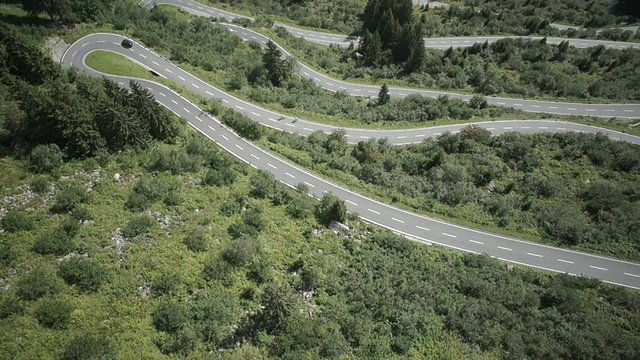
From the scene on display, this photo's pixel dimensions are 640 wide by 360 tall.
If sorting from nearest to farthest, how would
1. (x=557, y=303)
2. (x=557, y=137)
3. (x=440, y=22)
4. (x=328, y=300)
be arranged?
(x=328, y=300), (x=557, y=303), (x=557, y=137), (x=440, y=22)

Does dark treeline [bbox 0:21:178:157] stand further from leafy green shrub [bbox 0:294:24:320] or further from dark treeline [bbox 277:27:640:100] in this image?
dark treeline [bbox 277:27:640:100]

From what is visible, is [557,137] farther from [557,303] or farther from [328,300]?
[328,300]

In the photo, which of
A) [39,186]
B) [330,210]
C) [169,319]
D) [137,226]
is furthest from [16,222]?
[330,210]

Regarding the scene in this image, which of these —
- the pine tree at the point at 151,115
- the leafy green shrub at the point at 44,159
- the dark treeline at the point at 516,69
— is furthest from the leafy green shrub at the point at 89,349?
the dark treeline at the point at 516,69

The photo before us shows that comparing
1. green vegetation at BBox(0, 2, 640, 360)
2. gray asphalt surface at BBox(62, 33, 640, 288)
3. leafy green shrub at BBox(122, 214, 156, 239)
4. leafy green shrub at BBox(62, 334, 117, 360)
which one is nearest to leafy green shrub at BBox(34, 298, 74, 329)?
green vegetation at BBox(0, 2, 640, 360)

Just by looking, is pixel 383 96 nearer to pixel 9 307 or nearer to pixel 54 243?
pixel 54 243

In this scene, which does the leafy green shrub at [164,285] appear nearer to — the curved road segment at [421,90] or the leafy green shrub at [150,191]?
the leafy green shrub at [150,191]

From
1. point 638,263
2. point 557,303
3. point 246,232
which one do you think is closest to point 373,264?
point 246,232
